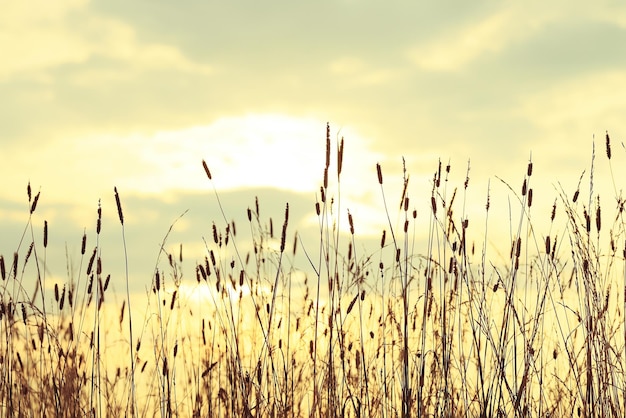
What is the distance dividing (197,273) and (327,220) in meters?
0.74

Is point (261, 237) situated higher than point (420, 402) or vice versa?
point (261, 237)

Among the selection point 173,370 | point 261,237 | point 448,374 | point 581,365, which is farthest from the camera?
point 261,237

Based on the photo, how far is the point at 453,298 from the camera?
10.8 feet

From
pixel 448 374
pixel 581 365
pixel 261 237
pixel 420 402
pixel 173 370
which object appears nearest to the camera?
pixel 420 402

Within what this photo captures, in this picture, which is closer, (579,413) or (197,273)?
(579,413)

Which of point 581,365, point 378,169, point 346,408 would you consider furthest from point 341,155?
point 581,365

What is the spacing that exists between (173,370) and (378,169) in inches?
50.0

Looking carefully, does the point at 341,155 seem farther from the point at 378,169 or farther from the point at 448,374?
the point at 448,374

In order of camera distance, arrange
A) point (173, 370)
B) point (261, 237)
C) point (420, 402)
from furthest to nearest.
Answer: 1. point (261, 237)
2. point (173, 370)
3. point (420, 402)

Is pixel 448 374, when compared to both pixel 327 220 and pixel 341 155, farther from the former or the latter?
pixel 341 155

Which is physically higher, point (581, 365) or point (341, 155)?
point (341, 155)

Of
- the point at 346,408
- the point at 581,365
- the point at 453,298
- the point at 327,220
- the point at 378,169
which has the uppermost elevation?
the point at 378,169

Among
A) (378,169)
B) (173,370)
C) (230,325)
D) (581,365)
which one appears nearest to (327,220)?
(378,169)

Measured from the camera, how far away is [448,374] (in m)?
3.00
